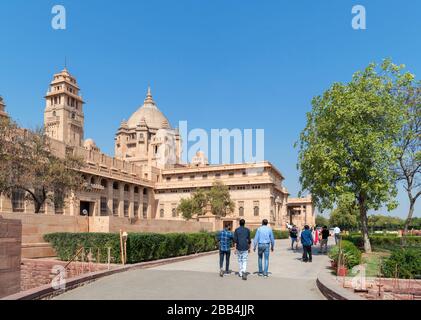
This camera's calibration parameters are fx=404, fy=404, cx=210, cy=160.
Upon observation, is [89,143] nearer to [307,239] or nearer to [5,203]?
[5,203]

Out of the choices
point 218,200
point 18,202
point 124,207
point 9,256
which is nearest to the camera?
point 9,256

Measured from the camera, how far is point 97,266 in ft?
50.0

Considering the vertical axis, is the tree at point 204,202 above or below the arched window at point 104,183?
below

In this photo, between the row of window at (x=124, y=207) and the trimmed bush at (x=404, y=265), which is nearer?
the trimmed bush at (x=404, y=265)

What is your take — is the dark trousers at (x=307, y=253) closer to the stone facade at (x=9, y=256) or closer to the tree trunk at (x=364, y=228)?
the tree trunk at (x=364, y=228)

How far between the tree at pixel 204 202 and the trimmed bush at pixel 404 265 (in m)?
44.2

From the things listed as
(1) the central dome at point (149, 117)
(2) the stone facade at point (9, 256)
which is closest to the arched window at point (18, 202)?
(2) the stone facade at point (9, 256)

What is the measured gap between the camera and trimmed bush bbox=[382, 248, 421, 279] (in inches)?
500

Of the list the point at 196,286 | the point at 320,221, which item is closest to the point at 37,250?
the point at 196,286

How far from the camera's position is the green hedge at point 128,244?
1623 cm

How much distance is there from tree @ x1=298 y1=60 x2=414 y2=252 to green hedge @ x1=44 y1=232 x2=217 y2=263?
913 cm

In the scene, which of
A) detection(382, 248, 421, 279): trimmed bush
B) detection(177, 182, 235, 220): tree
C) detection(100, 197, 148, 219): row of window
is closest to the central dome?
detection(100, 197, 148, 219): row of window

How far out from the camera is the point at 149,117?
380ft

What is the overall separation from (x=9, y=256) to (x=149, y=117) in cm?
10739
